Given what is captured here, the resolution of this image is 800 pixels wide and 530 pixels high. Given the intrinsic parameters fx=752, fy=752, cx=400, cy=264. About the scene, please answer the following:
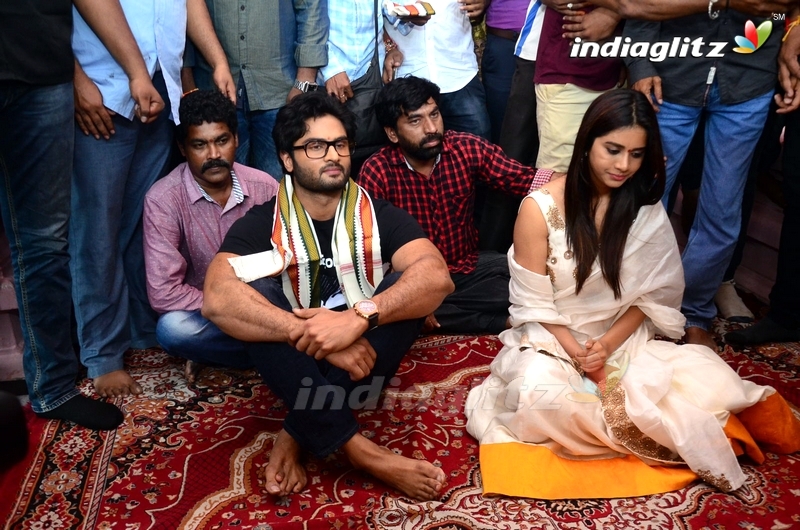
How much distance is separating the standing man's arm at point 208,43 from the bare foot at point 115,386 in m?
1.16

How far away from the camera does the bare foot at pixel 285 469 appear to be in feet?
7.20

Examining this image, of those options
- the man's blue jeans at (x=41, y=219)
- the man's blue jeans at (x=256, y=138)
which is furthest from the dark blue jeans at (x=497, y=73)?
the man's blue jeans at (x=41, y=219)

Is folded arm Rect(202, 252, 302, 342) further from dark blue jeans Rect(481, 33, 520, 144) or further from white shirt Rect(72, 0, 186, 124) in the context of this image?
dark blue jeans Rect(481, 33, 520, 144)

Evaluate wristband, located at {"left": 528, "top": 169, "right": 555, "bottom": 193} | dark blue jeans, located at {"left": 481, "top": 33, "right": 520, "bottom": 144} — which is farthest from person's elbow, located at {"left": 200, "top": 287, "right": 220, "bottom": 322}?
dark blue jeans, located at {"left": 481, "top": 33, "right": 520, "bottom": 144}

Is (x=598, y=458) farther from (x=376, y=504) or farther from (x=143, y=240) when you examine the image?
(x=143, y=240)

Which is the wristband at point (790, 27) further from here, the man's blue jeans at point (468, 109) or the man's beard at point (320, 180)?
the man's beard at point (320, 180)

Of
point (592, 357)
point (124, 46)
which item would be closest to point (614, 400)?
point (592, 357)

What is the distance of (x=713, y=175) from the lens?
9.57 feet

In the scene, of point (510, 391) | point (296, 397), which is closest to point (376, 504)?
point (296, 397)

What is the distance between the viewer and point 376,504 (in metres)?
2.17

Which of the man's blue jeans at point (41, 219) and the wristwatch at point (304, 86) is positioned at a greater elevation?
the wristwatch at point (304, 86)

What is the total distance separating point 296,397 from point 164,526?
0.51 m

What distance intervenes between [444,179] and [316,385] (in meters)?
1.33

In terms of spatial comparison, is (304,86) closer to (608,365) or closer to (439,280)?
(439,280)
